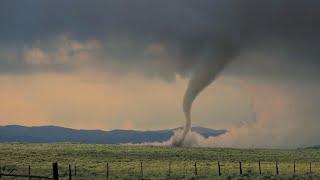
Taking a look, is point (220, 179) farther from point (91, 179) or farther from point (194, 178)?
point (91, 179)

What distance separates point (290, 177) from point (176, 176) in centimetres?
1362

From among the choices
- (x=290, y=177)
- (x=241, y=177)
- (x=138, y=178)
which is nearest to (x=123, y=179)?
(x=138, y=178)

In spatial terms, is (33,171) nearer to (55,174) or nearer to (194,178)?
(194,178)

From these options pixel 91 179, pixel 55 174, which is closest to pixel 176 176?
pixel 91 179

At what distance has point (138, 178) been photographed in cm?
6938

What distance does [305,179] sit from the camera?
226 ft

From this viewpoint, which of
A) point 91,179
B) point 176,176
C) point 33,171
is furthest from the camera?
point 33,171

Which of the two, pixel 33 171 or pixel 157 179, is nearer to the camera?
pixel 157 179

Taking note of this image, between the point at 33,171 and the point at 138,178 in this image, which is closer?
the point at 138,178

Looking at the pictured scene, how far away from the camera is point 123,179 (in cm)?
6706

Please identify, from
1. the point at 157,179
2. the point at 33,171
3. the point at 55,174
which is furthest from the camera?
the point at 33,171

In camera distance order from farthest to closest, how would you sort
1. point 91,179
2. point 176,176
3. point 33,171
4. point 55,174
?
point 33,171, point 176,176, point 91,179, point 55,174

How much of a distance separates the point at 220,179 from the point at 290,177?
952 cm

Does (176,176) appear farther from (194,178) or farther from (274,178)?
(274,178)
